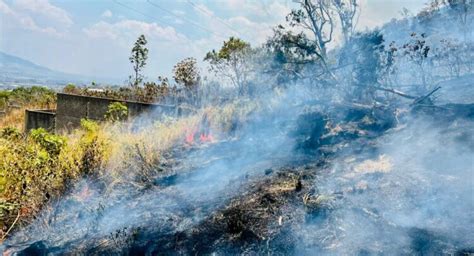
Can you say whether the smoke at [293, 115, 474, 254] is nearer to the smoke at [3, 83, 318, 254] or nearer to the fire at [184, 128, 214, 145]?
the smoke at [3, 83, 318, 254]

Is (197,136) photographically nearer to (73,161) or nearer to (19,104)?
(73,161)

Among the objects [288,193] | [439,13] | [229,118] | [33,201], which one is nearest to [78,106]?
[229,118]

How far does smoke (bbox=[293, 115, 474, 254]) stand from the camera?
133 inches

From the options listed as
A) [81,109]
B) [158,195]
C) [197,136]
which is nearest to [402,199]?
[158,195]

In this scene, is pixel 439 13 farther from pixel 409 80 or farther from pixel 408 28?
pixel 409 80

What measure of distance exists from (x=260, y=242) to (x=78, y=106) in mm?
9948

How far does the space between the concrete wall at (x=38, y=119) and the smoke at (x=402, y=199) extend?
1061 cm

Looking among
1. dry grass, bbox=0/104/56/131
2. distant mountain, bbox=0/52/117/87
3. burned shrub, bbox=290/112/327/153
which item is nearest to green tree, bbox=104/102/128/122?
dry grass, bbox=0/104/56/131

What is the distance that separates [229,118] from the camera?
316 inches

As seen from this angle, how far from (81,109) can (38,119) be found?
193 centimetres

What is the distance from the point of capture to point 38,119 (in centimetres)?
1216

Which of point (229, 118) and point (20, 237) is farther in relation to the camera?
point (229, 118)

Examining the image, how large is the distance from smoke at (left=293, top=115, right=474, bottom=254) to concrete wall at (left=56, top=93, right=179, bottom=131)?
23.1ft

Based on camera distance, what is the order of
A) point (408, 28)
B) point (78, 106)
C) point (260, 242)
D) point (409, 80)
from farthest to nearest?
point (408, 28), point (78, 106), point (409, 80), point (260, 242)
